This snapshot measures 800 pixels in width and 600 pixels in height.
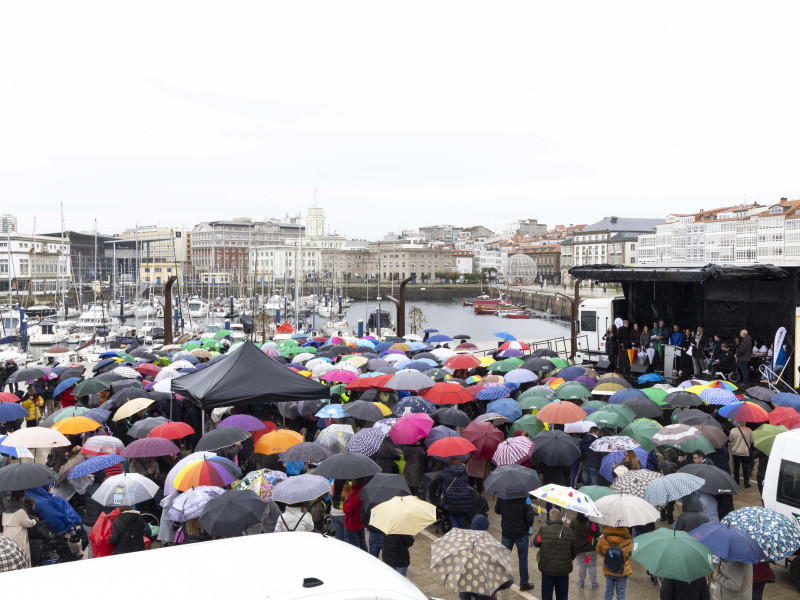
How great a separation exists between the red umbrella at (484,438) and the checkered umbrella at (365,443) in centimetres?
116

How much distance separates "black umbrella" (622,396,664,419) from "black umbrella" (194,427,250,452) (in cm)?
559

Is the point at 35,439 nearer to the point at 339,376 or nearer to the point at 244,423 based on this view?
the point at 244,423

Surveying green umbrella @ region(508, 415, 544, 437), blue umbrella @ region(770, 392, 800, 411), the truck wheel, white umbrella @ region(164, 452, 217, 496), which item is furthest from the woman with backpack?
blue umbrella @ region(770, 392, 800, 411)

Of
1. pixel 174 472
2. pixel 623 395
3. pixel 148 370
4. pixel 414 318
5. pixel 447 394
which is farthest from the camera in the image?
A: pixel 414 318

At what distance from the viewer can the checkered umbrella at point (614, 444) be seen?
8.13 metres

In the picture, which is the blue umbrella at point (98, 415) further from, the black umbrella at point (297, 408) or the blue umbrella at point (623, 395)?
the blue umbrella at point (623, 395)

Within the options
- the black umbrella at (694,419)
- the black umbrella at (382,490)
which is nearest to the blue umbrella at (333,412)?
the black umbrella at (382,490)

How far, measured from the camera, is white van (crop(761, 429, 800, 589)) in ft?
22.4

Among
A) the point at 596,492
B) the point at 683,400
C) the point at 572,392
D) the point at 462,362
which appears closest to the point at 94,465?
the point at 596,492

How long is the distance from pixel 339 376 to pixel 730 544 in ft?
28.0

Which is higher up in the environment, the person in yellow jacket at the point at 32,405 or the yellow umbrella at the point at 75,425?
the yellow umbrella at the point at 75,425

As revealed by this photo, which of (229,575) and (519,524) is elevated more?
(229,575)

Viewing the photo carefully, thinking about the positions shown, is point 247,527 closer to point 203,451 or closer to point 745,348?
point 203,451

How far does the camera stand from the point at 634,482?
712cm
